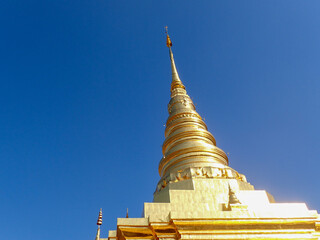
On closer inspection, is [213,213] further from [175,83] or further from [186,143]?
[175,83]

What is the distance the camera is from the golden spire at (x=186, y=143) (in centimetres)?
1212

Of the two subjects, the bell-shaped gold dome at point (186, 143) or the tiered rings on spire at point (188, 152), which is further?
the bell-shaped gold dome at point (186, 143)

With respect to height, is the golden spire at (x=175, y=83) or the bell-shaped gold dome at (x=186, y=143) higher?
the golden spire at (x=175, y=83)

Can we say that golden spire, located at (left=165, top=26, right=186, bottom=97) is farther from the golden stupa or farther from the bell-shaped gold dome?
the golden stupa

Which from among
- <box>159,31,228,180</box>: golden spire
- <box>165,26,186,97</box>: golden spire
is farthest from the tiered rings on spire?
<box>165,26,186,97</box>: golden spire

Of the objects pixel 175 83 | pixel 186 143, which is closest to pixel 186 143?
pixel 186 143

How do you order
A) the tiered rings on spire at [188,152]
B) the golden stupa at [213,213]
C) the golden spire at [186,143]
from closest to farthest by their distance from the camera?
the golden stupa at [213,213] → the tiered rings on spire at [188,152] → the golden spire at [186,143]

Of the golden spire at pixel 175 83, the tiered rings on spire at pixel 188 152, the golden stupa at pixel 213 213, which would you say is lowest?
the golden stupa at pixel 213 213

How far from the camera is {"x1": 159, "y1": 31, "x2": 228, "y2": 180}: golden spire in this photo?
39.8ft

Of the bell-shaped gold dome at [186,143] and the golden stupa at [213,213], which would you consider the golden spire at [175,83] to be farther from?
the golden stupa at [213,213]

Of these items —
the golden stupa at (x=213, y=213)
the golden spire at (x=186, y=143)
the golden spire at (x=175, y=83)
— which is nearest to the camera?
the golden stupa at (x=213, y=213)

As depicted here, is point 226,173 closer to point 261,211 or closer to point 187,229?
point 261,211

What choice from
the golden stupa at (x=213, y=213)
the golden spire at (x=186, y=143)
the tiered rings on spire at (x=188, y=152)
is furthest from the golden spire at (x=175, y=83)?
the golden stupa at (x=213, y=213)

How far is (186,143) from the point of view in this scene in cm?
1303
